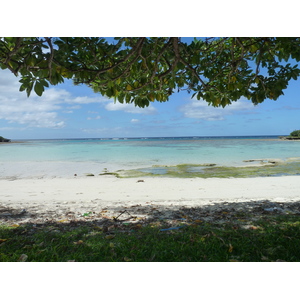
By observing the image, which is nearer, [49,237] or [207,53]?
[49,237]

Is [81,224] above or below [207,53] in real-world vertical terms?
below

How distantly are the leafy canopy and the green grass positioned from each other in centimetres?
144

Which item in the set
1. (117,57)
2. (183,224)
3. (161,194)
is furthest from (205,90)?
(161,194)

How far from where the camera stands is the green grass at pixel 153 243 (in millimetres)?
2236

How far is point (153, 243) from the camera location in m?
2.50

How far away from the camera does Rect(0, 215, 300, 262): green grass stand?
2236mm

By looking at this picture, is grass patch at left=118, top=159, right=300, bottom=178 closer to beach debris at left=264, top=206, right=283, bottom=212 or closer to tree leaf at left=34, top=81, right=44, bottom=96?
beach debris at left=264, top=206, right=283, bottom=212

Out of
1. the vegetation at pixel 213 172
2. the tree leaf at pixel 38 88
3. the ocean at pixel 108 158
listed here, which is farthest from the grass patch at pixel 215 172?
the tree leaf at pixel 38 88

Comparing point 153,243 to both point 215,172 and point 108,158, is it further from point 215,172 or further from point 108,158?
point 108,158

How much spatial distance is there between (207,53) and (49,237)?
303 centimetres

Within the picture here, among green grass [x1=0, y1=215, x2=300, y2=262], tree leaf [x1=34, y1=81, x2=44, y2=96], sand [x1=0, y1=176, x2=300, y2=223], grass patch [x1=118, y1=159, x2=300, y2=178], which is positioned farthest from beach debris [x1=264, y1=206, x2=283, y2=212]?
grass patch [x1=118, y1=159, x2=300, y2=178]
